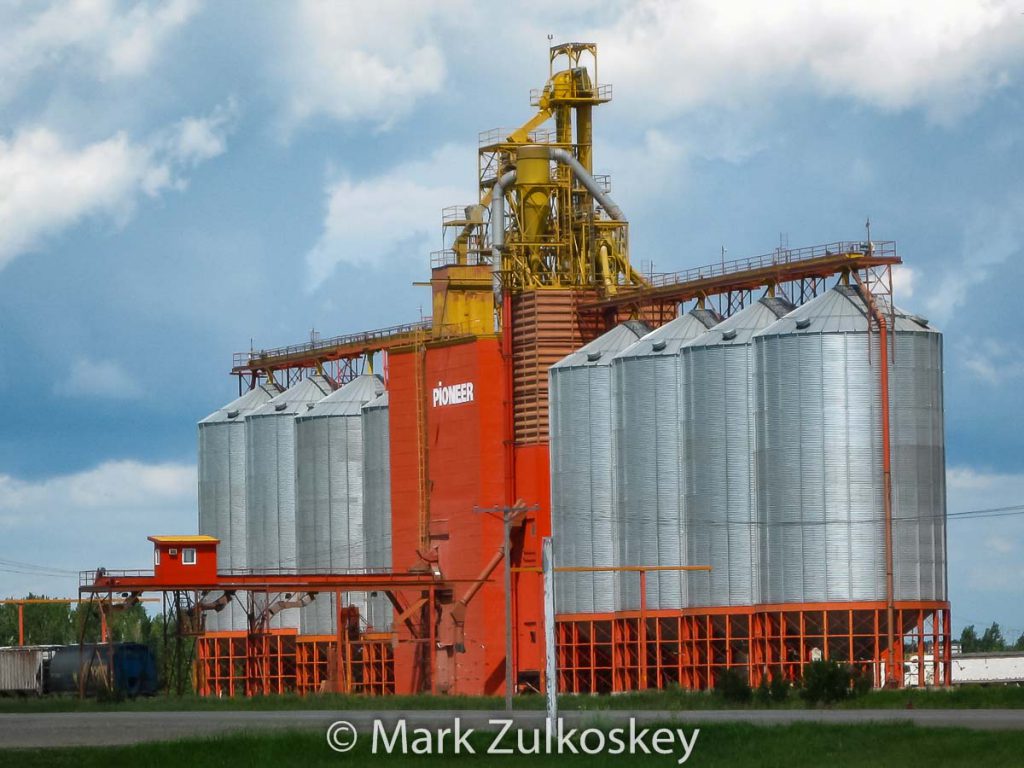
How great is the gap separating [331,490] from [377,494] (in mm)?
6310

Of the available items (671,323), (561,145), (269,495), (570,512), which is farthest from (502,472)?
(269,495)

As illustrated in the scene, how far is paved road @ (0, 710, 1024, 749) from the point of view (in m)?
60.3

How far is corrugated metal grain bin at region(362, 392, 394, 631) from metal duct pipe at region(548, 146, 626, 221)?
662 inches

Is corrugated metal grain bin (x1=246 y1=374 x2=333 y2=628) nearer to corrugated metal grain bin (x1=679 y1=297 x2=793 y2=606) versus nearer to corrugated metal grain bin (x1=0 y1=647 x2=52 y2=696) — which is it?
corrugated metal grain bin (x1=0 y1=647 x2=52 y2=696)

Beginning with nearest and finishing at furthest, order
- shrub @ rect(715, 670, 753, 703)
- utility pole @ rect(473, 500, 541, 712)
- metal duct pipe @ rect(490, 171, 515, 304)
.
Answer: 1. shrub @ rect(715, 670, 753, 703)
2. utility pole @ rect(473, 500, 541, 712)
3. metal duct pipe @ rect(490, 171, 515, 304)

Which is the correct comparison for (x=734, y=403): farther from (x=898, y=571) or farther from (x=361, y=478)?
(x=361, y=478)

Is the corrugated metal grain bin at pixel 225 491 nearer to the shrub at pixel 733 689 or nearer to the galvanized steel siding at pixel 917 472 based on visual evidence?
the galvanized steel siding at pixel 917 472

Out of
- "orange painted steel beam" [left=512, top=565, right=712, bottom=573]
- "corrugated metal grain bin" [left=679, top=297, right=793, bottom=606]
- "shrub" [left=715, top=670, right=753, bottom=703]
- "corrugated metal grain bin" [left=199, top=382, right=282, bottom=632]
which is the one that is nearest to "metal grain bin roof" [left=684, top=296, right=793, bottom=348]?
"corrugated metal grain bin" [left=679, top=297, right=793, bottom=606]

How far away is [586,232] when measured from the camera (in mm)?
111875

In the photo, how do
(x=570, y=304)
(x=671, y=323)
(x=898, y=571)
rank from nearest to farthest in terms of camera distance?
(x=898, y=571)
(x=671, y=323)
(x=570, y=304)

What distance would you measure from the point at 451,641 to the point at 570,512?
9.59 metres

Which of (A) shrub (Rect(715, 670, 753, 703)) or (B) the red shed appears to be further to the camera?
(B) the red shed

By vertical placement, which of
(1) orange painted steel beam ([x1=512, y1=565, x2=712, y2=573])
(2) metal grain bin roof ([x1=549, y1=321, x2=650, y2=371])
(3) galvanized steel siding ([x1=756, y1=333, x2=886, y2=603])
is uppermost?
(2) metal grain bin roof ([x1=549, y1=321, x2=650, y2=371])

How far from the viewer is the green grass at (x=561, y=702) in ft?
235
